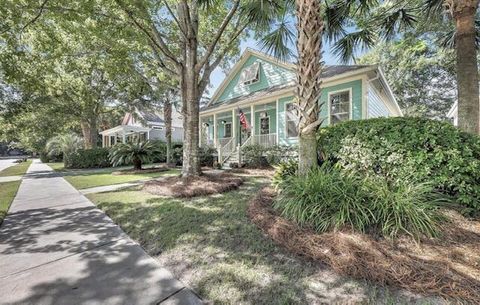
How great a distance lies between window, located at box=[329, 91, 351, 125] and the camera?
10.9 m

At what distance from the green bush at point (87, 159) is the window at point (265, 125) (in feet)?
42.3

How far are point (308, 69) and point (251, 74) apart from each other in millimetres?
11846

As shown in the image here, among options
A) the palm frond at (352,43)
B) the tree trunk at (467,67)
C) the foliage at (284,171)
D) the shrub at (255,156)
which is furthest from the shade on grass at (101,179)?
the tree trunk at (467,67)

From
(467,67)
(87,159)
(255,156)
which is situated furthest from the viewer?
(87,159)

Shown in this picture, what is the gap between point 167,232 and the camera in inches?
154

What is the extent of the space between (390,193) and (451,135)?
1492 millimetres

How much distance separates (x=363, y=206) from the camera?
11.1 feet

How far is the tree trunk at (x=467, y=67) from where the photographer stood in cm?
486

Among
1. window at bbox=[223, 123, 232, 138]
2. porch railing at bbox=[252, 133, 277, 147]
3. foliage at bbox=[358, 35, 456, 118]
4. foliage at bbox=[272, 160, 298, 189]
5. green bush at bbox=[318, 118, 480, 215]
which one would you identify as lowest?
foliage at bbox=[272, 160, 298, 189]

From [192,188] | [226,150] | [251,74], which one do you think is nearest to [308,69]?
[192,188]

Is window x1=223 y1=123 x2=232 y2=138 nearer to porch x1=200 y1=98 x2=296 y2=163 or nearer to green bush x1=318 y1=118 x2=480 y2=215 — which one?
porch x1=200 y1=98 x2=296 y2=163

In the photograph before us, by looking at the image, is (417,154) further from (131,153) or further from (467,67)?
(131,153)

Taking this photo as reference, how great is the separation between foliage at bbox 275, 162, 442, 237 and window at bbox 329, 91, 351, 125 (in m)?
7.80

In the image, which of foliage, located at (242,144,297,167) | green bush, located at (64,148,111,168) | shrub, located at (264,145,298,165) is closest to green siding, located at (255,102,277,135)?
foliage, located at (242,144,297,167)
